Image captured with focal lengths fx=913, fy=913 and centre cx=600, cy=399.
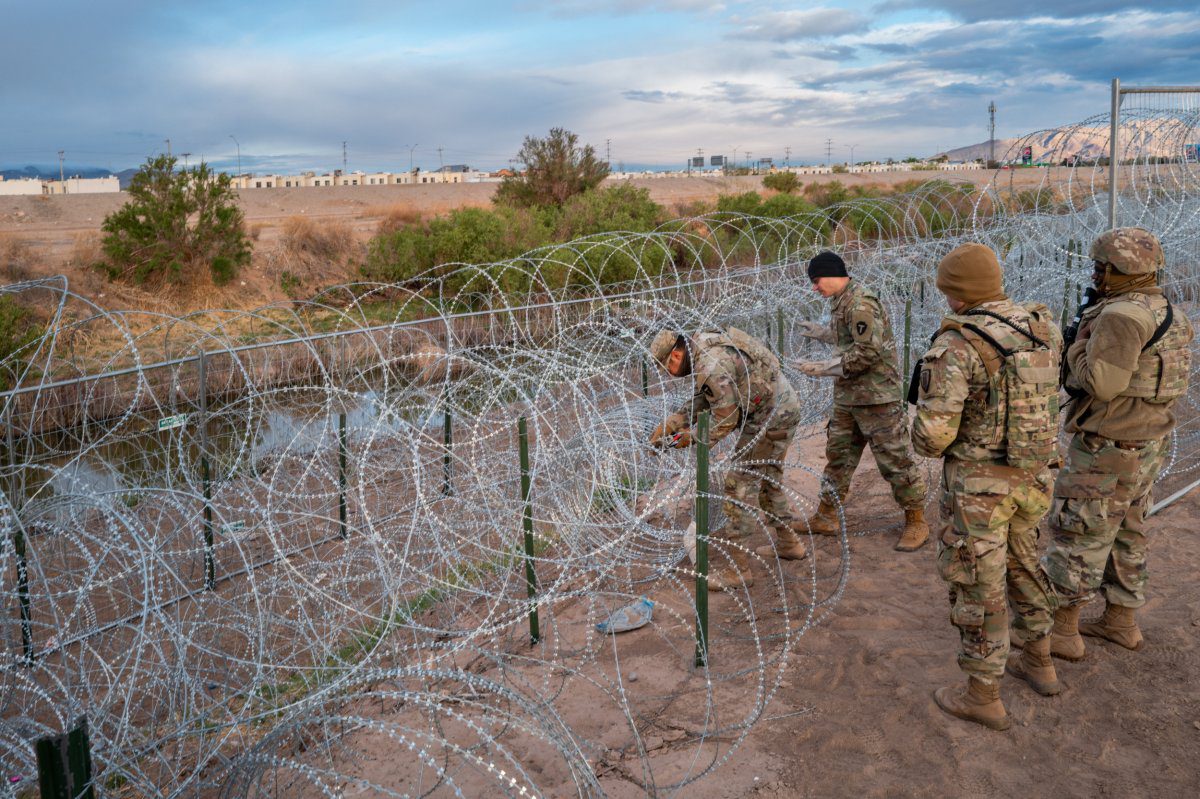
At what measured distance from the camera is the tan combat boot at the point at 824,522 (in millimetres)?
5867

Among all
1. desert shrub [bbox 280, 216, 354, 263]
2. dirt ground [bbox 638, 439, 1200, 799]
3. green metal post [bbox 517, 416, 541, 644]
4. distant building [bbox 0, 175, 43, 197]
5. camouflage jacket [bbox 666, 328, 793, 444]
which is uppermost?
distant building [bbox 0, 175, 43, 197]

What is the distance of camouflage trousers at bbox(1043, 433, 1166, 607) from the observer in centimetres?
392

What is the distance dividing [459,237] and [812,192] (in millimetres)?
21365

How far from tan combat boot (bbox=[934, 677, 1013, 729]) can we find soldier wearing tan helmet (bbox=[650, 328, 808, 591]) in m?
1.32

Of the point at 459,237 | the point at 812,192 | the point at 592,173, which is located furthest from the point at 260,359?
the point at 812,192

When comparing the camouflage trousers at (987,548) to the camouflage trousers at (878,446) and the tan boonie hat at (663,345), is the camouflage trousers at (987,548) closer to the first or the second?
the tan boonie hat at (663,345)

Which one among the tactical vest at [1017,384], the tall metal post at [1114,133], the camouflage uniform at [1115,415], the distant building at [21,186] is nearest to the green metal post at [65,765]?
the tactical vest at [1017,384]

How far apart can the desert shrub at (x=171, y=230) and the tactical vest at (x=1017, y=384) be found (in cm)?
2027

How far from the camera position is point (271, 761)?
241 centimetres

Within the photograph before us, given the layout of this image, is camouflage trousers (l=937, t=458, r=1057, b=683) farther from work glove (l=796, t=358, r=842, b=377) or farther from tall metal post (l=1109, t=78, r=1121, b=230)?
tall metal post (l=1109, t=78, r=1121, b=230)

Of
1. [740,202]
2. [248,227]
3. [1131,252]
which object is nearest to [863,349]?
[1131,252]

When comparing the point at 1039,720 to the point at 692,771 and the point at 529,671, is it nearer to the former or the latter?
the point at 692,771

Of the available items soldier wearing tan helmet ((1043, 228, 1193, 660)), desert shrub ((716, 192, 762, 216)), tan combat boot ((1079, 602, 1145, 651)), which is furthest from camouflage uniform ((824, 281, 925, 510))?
desert shrub ((716, 192, 762, 216))

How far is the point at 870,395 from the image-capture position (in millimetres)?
5344
